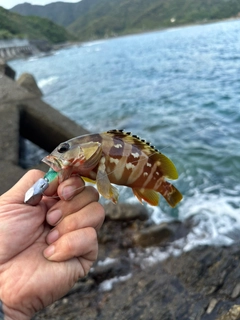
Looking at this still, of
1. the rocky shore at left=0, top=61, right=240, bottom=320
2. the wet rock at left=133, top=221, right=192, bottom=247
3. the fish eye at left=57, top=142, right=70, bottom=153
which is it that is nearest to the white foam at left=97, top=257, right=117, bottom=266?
the rocky shore at left=0, top=61, right=240, bottom=320

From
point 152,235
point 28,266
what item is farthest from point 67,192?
point 152,235

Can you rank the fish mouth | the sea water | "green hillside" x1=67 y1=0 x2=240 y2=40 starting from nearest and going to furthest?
the fish mouth
the sea water
"green hillside" x1=67 y1=0 x2=240 y2=40

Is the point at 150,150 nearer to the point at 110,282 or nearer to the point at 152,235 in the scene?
the point at 110,282

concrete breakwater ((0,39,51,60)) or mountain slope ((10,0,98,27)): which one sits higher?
mountain slope ((10,0,98,27))

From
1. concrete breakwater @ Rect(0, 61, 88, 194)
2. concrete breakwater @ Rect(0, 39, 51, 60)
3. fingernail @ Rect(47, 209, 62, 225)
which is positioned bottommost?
concrete breakwater @ Rect(0, 39, 51, 60)

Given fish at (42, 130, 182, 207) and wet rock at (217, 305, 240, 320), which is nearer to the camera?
fish at (42, 130, 182, 207)

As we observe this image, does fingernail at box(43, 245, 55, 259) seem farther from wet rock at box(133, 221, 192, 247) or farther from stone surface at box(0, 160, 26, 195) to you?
stone surface at box(0, 160, 26, 195)

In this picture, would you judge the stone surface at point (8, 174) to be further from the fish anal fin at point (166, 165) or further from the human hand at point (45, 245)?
the fish anal fin at point (166, 165)
